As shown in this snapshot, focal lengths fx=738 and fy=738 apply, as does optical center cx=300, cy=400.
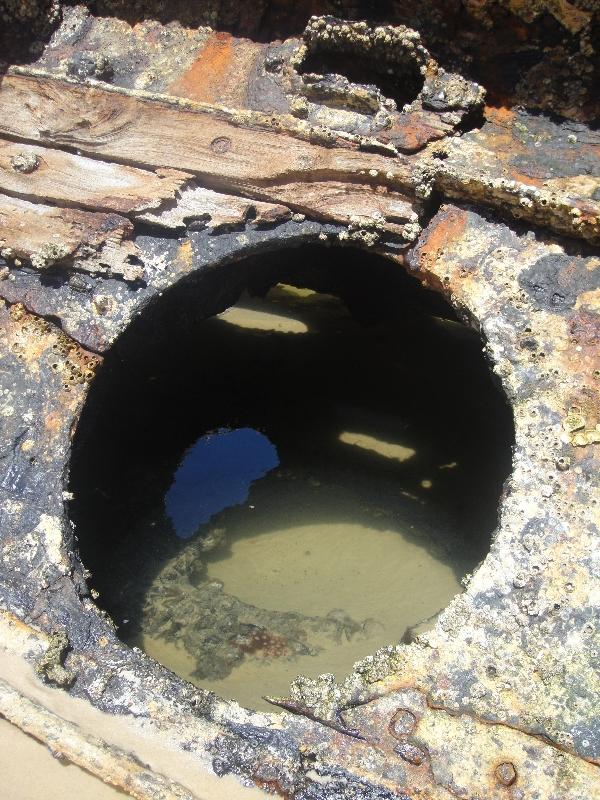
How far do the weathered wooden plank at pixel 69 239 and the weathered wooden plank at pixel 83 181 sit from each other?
0.22ft

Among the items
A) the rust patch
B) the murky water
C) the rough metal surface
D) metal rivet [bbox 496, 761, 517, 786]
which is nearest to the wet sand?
the rough metal surface

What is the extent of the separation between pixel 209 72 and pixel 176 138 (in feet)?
1.44

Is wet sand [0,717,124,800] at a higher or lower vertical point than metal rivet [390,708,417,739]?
lower

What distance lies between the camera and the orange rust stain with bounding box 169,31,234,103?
3422 millimetres

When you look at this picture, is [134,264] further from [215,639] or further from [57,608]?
[215,639]

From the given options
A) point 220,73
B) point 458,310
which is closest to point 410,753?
point 458,310

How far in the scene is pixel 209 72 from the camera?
11.4 ft

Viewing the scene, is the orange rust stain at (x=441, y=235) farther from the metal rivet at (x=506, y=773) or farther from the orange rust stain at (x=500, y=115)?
the metal rivet at (x=506, y=773)

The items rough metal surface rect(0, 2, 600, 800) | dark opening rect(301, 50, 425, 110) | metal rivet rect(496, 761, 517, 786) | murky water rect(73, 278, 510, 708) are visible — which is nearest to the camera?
metal rivet rect(496, 761, 517, 786)

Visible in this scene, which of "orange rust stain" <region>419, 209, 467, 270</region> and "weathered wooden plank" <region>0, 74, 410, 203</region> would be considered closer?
"orange rust stain" <region>419, 209, 467, 270</region>

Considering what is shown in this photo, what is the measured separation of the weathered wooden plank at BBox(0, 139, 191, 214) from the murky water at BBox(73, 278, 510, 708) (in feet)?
5.02

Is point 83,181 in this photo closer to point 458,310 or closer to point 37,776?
point 458,310

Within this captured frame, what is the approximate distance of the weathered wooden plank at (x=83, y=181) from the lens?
10.4 ft

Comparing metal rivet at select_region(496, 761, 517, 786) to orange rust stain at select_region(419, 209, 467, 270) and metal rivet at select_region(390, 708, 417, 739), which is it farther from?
orange rust stain at select_region(419, 209, 467, 270)
